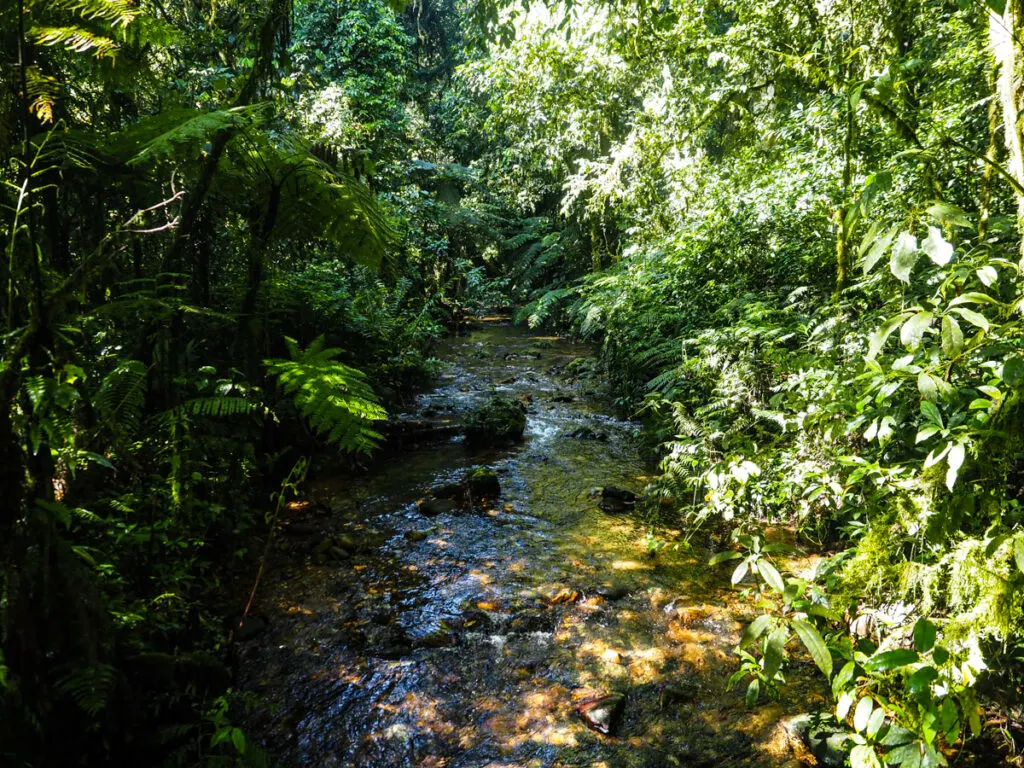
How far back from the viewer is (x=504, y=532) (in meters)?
4.31

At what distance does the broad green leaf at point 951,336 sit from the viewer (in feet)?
4.60

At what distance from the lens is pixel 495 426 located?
6352 mm

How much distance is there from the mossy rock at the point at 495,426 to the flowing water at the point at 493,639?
3.80 ft

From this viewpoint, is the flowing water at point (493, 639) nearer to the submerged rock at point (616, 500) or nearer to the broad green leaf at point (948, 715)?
the submerged rock at point (616, 500)

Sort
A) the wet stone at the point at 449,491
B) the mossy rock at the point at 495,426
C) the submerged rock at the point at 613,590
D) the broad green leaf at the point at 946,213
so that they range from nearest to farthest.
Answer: the broad green leaf at the point at 946,213 → the submerged rock at the point at 613,590 → the wet stone at the point at 449,491 → the mossy rock at the point at 495,426

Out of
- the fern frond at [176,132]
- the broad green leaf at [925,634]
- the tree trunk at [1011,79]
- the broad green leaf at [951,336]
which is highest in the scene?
the fern frond at [176,132]

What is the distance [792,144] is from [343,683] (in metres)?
6.87

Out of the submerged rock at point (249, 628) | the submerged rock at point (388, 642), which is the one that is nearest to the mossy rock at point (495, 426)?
the submerged rock at point (388, 642)

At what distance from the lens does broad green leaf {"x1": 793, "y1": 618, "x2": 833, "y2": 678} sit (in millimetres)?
1488

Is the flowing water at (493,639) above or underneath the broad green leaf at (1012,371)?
underneath

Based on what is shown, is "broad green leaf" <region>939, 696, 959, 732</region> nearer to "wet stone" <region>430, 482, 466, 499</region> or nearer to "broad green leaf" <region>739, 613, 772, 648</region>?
"broad green leaf" <region>739, 613, 772, 648</region>

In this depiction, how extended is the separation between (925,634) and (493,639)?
85.4 inches

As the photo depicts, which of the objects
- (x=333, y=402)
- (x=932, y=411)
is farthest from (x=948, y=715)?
(x=333, y=402)

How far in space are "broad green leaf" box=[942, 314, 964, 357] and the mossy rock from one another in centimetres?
508
